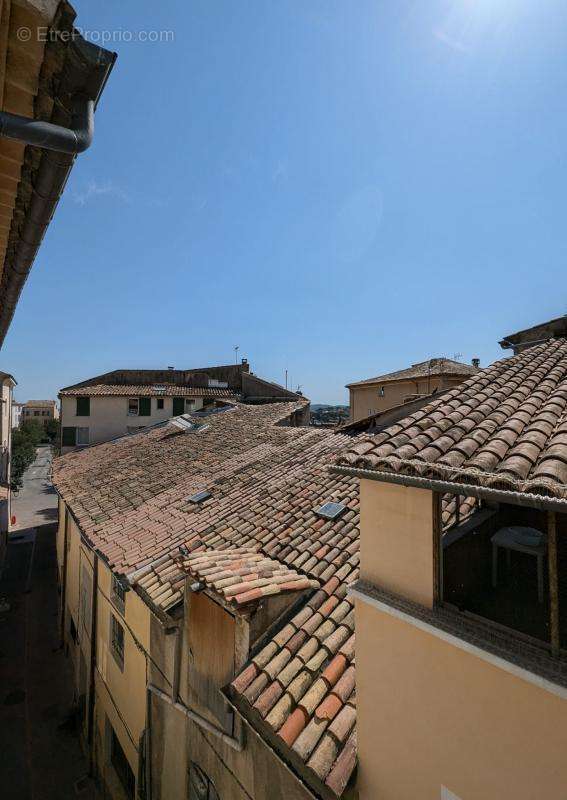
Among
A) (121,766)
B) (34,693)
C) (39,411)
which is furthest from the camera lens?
(39,411)

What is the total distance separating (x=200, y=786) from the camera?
18.4 ft

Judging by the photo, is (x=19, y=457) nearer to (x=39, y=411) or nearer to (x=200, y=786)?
(x=200, y=786)

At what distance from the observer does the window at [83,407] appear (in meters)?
28.3

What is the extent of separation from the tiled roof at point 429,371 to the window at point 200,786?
21.8 meters

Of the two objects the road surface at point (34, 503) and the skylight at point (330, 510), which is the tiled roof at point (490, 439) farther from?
the road surface at point (34, 503)

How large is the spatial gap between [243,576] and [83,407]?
2777cm

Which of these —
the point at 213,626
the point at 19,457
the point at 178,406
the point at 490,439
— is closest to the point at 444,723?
the point at 490,439

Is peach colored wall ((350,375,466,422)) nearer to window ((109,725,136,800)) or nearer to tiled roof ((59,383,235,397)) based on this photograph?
tiled roof ((59,383,235,397))

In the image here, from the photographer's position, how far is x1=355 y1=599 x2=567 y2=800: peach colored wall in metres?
2.36

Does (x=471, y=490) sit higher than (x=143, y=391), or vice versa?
(x=143, y=391)

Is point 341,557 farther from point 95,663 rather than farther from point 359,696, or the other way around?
point 95,663

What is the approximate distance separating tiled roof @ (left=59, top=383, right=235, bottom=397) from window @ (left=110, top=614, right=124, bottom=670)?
22045 millimetres

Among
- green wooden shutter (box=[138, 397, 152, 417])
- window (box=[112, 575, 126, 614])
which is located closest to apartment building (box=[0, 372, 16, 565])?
green wooden shutter (box=[138, 397, 152, 417])

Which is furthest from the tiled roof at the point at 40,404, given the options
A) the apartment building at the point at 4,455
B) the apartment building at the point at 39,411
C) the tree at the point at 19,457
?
the apartment building at the point at 4,455
